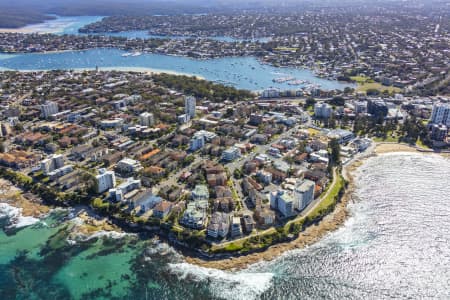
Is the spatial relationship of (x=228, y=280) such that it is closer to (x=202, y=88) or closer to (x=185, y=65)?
(x=202, y=88)

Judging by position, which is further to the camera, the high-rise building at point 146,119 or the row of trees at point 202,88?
the row of trees at point 202,88

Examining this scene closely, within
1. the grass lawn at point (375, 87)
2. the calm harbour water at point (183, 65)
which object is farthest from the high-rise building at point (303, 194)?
the grass lawn at point (375, 87)

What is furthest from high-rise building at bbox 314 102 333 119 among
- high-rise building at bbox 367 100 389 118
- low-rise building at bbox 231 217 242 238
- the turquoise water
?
low-rise building at bbox 231 217 242 238

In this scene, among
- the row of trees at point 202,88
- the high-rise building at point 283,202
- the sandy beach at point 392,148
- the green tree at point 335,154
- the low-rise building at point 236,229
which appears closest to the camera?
the low-rise building at point 236,229

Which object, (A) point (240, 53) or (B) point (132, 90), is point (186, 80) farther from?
(A) point (240, 53)

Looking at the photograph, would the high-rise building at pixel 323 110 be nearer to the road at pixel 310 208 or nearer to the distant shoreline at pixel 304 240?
the distant shoreline at pixel 304 240

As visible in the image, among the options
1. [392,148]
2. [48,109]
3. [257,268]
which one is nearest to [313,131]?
[392,148]
